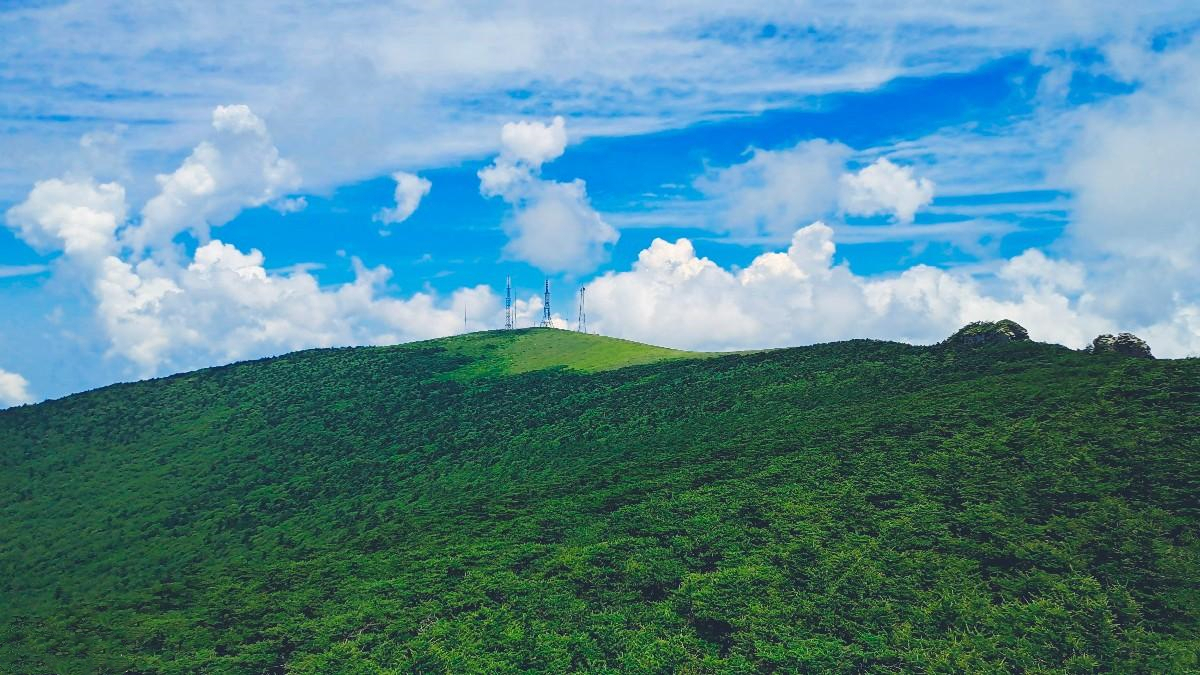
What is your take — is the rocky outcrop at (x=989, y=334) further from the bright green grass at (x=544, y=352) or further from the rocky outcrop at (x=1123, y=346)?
the bright green grass at (x=544, y=352)

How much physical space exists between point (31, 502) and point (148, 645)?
59664mm

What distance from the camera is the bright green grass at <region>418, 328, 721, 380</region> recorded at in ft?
386

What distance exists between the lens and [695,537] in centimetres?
5044

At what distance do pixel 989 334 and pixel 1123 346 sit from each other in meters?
12.8

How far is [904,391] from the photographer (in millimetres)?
70125

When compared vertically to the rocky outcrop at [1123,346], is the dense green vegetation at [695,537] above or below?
below

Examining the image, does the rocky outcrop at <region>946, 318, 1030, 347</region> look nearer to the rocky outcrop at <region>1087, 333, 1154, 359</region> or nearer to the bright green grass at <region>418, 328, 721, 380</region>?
the rocky outcrop at <region>1087, 333, 1154, 359</region>

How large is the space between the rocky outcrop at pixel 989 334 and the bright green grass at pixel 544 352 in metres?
36.0

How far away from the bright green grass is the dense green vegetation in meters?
21.1

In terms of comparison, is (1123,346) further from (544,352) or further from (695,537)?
(544,352)

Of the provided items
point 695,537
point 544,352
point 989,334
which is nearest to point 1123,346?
point 989,334

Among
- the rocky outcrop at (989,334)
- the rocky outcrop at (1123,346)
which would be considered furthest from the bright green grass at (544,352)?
the rocky outcrop at (1123,346)

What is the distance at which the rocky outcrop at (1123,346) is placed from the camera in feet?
224

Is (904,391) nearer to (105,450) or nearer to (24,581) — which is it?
(24,581)
